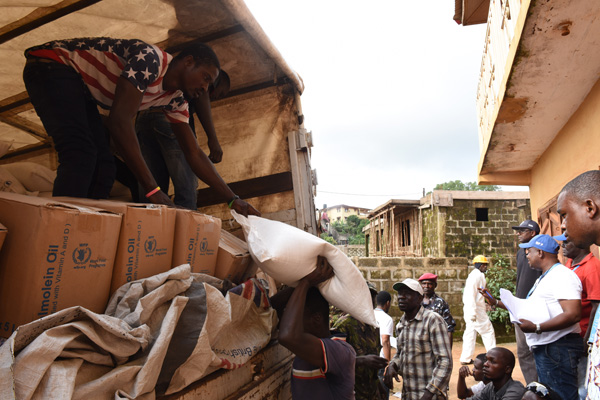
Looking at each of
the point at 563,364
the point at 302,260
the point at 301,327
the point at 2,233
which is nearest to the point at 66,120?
the point at 2,233

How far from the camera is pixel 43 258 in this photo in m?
1.03

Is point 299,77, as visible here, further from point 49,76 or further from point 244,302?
point 244,302

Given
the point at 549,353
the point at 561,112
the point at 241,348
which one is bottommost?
the point at 549,353

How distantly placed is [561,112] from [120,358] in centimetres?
453

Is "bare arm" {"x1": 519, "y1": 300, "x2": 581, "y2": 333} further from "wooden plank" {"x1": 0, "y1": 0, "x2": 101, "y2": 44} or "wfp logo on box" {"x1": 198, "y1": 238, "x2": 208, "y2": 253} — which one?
"wooden plank" {"x1": 0, "y1": 0, "x2": 101, "y2": 44}

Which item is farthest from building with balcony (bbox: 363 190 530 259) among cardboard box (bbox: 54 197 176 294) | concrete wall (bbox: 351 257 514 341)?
cardboard box (bbox: 54 197 176 294)

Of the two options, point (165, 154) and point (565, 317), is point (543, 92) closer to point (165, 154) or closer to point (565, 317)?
point (565, 317)

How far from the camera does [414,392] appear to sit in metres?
3.02

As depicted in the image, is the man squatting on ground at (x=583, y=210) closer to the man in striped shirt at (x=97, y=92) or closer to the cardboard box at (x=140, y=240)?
the cardboard box at (x=140, y=240)

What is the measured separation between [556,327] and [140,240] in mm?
2698

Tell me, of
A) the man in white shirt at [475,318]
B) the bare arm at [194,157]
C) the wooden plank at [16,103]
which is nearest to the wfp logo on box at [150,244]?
the bare arm at [194,157]

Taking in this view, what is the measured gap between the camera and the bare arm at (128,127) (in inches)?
64.1

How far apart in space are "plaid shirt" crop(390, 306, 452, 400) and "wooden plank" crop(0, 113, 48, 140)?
9.96 ft

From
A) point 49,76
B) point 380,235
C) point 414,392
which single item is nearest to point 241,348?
point 49,76
